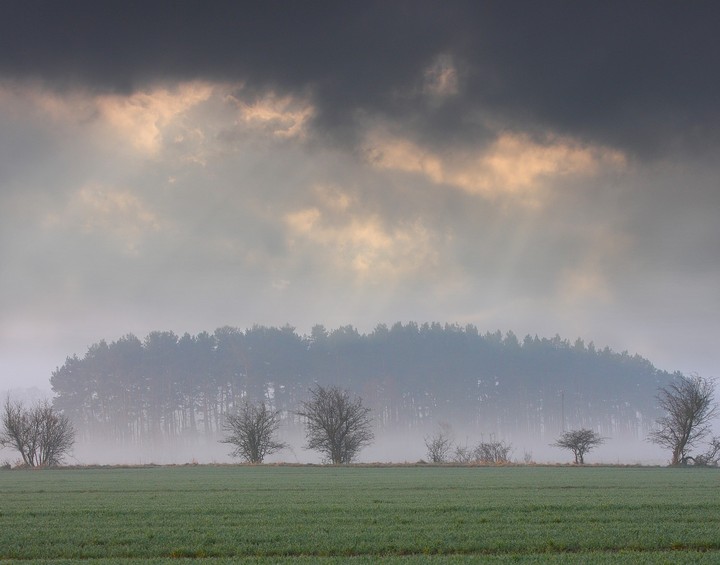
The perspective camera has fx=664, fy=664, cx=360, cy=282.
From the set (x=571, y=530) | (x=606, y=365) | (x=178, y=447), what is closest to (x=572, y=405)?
(x=606, y=365)

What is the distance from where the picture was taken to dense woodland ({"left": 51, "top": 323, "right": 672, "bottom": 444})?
132 meters

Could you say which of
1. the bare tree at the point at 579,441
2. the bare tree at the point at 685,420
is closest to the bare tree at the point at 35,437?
the bare tree at the point at 579,441

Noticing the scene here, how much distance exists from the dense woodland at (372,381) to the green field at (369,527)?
327 ft

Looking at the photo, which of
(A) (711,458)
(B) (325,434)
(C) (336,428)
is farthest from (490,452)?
(A) (711,458)

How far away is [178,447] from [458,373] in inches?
2469

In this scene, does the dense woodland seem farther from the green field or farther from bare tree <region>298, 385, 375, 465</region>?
the green field

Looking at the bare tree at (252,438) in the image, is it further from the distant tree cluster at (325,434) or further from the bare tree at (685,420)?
the bare tree at (685,420)

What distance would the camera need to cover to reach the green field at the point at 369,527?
1362cm

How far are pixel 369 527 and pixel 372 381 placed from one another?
424 ft

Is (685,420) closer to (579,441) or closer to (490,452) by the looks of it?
(579,441)

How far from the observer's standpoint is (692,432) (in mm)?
60719

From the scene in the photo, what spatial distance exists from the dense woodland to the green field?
9957 cm

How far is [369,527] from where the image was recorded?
16547mm

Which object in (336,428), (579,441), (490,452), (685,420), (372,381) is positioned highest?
(372,381)
